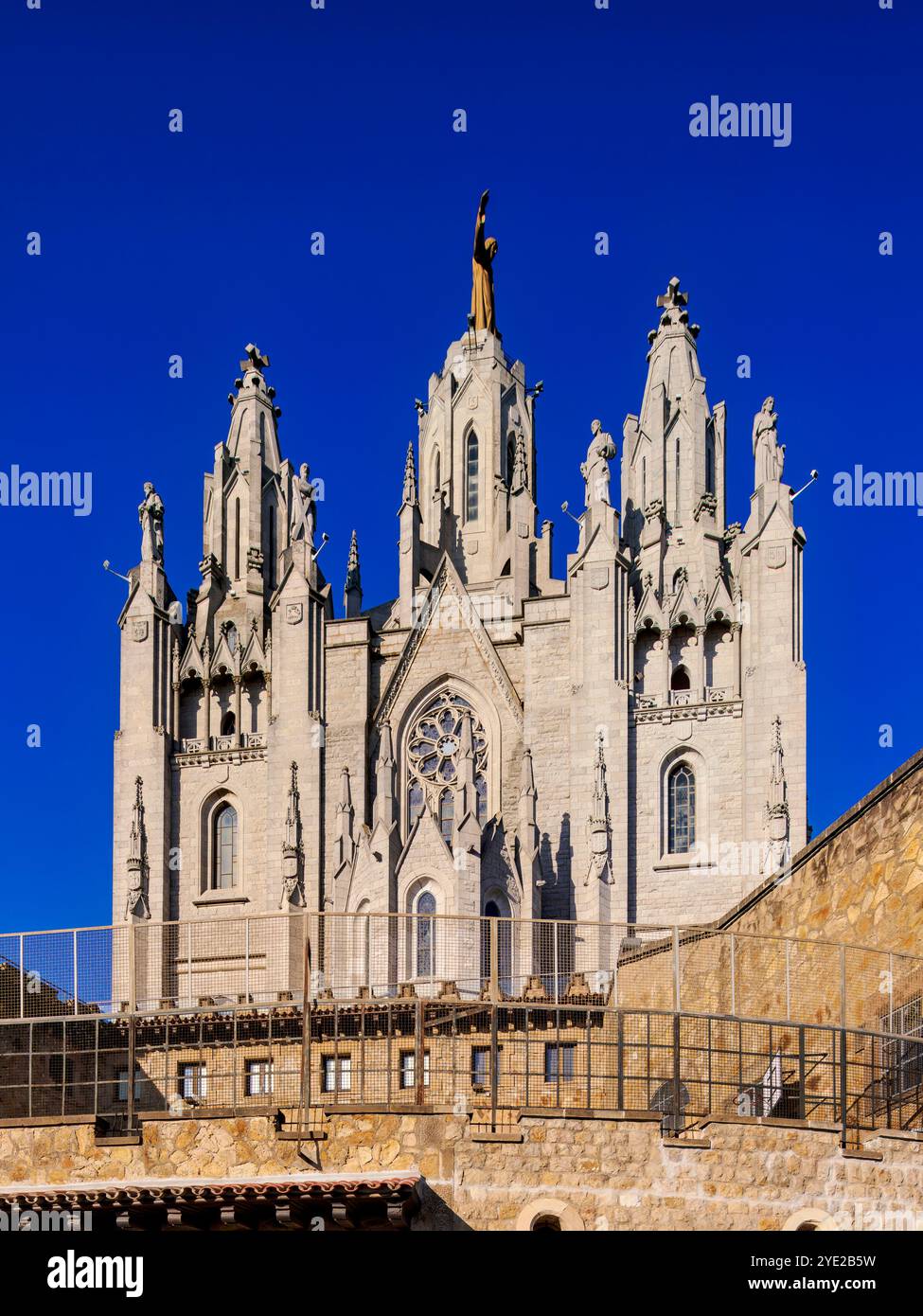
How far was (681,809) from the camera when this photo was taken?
2594 inches

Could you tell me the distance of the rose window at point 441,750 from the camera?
6869cm

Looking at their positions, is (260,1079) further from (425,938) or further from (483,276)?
(483,276)

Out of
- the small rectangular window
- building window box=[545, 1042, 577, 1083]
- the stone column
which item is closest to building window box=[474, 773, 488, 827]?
the stone column

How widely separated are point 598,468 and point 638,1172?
38775 millimetres

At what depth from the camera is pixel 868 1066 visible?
35.3 m

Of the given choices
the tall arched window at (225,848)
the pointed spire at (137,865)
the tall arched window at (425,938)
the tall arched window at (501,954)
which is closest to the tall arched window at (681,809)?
the tall arched window at (425,938)

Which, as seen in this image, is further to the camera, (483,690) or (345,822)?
(483,690)

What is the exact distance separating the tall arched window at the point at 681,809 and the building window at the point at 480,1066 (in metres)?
28.7

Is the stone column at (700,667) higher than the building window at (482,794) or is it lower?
higher

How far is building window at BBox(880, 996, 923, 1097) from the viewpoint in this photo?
35.0 m

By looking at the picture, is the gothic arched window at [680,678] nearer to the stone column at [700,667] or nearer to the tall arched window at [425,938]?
the stone column at [700,667]

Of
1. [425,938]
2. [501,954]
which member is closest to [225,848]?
[425,938]

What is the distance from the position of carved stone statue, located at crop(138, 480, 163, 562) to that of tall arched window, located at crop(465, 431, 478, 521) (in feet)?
31.9
